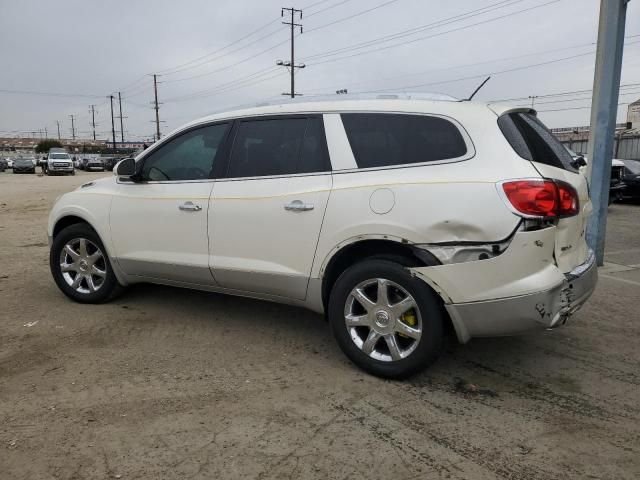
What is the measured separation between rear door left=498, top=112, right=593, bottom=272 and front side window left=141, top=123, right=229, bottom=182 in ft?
7.18

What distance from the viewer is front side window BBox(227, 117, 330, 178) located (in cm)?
381

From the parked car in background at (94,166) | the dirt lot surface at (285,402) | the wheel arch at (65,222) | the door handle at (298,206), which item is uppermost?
the door handle at (298,206)

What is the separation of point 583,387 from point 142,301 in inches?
153

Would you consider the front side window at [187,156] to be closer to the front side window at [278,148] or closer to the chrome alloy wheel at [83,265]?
the front side window at [278,148]

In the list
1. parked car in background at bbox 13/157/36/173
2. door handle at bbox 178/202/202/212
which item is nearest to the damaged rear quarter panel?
door handle at bbox 178/202/202/212

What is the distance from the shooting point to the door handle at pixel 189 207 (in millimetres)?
4242

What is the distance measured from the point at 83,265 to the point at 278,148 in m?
2.40

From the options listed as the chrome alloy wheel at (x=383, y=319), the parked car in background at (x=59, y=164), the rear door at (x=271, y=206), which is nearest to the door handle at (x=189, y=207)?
the rear door at (x=271, y=206)

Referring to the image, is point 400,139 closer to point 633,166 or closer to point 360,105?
point 360,105

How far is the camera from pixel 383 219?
11.0 feet

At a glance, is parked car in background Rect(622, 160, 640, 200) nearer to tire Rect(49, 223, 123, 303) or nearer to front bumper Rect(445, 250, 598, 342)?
front bumper Rect(445, 250, 598, 342)

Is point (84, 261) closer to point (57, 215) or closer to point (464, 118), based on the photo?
point (57, 215)

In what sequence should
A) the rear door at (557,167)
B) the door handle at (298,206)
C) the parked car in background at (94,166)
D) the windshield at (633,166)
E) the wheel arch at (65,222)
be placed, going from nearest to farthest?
1. the rear door at (557,167)
2. the door handle at (298,206)
3. the wheel arch at (65,222)
4. the windshield at (633,166)
5. the parked car in background at (94,166)

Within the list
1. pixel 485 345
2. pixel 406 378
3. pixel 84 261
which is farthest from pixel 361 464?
pixel 84 261
